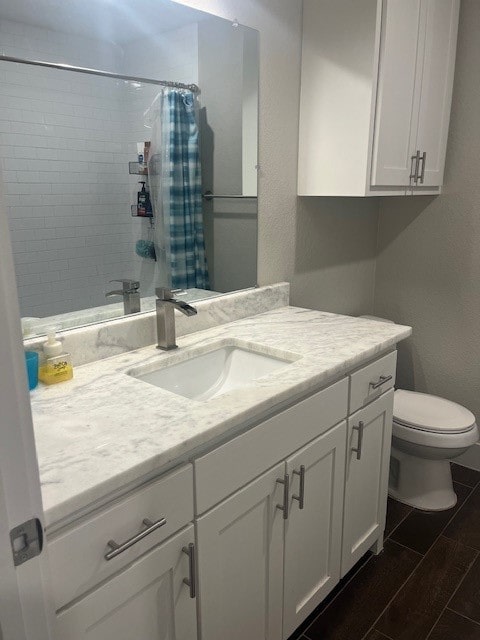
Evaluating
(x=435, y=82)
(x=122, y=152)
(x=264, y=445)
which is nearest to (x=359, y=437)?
(x=264, y=445)

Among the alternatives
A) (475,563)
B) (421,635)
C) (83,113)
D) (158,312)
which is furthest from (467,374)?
(83,113)

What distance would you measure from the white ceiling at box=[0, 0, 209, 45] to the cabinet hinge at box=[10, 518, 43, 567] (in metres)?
1.20

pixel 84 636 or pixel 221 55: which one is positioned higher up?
pixel 221 55

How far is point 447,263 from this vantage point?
2.54 meters

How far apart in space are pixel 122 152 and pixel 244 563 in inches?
46.5

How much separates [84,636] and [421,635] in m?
1.18

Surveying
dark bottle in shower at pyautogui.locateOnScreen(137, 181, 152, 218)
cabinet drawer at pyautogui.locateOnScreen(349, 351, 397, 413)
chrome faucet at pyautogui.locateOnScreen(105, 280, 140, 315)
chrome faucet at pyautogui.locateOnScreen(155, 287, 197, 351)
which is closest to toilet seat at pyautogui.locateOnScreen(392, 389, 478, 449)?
cabinet drawer at pyautogui.locateOnScreen(349, 351, 397, 413)

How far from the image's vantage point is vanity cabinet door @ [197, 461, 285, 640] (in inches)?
44.3

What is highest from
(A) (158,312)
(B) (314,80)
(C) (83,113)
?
(B) (314,80)

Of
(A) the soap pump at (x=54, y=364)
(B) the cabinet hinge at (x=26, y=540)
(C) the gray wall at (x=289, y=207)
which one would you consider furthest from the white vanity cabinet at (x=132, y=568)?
(C) the gray wall at (x=289, y=207)

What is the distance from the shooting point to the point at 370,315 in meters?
2.87

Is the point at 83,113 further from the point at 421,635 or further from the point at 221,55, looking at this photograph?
the point at 421,635

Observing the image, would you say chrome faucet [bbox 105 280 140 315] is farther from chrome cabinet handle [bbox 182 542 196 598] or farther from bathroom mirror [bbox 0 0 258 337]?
chrome cabinet handle [bbox 182 542 196 598]

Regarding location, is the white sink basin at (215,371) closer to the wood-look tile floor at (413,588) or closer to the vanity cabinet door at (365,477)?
the vanity cabinet door at (365,477)
